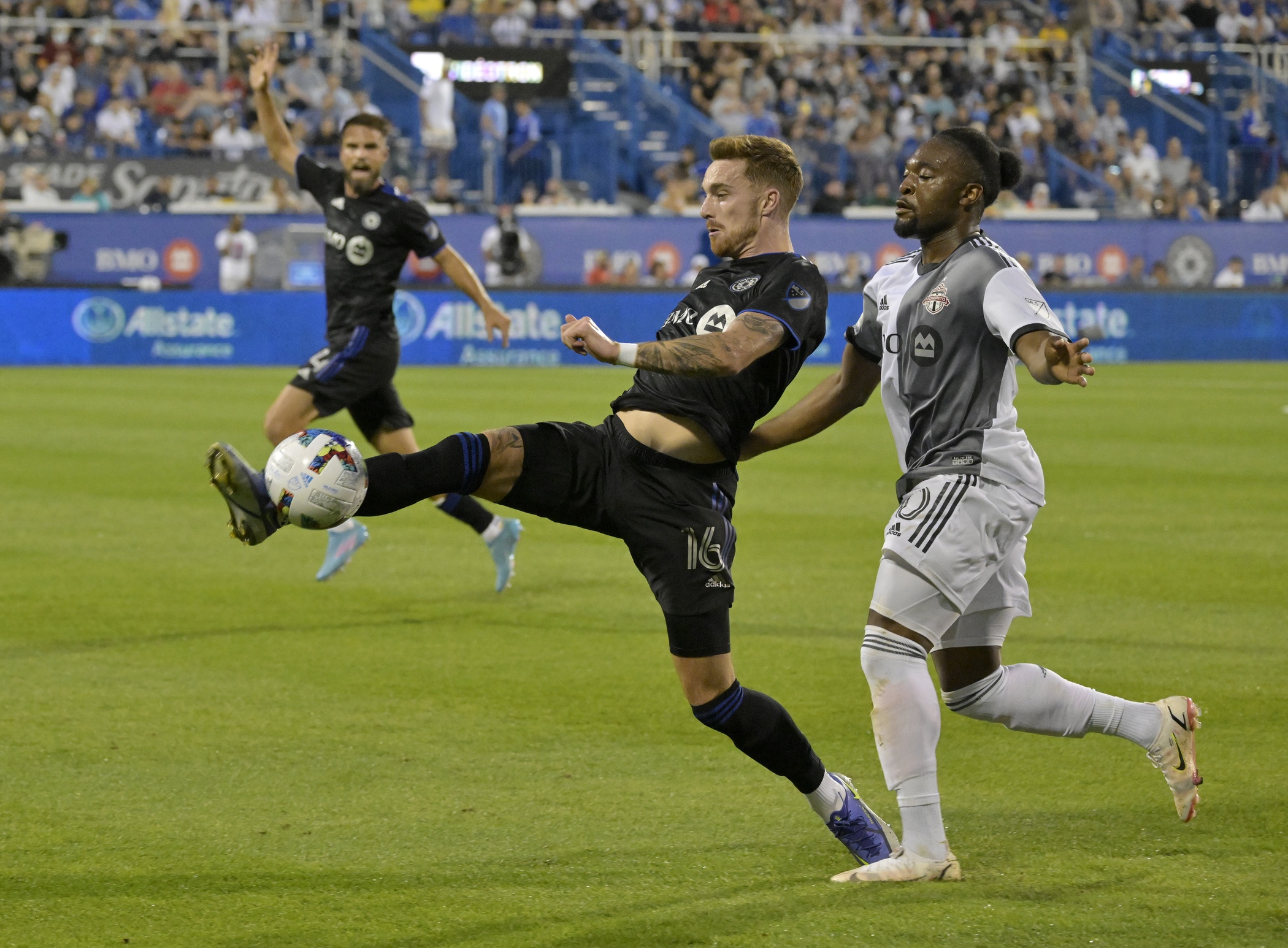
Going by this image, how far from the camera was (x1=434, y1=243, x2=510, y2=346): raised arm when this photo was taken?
8.38 metres

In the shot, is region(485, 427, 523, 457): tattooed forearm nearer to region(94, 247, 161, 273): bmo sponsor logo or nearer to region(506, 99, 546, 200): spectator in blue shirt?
region(94, 247, 161, 273): bmo sponsor logo

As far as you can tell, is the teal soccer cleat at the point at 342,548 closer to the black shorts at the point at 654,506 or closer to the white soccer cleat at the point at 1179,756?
the black shorts at the point at 654,506

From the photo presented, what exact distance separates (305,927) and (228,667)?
131 inches

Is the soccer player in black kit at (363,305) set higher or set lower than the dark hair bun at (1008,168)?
lower

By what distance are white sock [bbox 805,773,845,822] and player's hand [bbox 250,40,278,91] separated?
532 centimetres

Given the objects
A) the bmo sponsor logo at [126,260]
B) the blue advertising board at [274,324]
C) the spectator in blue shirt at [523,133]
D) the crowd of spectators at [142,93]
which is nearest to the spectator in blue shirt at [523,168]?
the spectator in blue shirt at [523,133]

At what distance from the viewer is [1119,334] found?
2978 centimetres

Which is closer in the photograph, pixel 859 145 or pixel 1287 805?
pixel 1287 805

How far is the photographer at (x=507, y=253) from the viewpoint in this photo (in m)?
28.8

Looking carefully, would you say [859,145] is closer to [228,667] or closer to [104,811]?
[228,667]

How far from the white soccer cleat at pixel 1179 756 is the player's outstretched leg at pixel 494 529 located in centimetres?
494

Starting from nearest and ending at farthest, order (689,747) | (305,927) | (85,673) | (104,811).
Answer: (305,927) → (104,811) → (689,747) → (85,673)

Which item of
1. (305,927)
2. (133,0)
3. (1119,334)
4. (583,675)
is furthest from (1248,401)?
(133,0)

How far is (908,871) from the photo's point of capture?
434 centimetres
